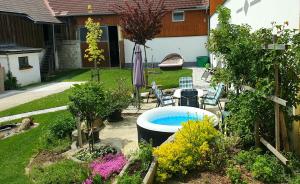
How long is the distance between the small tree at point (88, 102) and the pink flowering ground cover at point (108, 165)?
2.71ft

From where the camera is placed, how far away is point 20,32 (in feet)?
82.7

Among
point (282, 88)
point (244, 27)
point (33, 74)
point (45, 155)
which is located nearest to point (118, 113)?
point (45, 155)

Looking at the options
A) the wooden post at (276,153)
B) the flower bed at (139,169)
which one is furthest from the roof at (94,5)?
the flower bed at (139,169)

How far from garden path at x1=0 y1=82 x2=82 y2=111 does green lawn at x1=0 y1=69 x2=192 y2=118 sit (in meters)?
0.84

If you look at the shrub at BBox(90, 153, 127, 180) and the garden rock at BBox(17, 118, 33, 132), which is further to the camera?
the garden rock at BBox(17, 118, 33, 132)

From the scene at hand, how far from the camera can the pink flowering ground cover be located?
7188 millimetres

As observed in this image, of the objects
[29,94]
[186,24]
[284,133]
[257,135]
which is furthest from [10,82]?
[284,133]

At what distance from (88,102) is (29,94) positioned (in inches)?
467

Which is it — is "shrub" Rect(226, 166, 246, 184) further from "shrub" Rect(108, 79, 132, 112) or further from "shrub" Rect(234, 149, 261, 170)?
"shrub" Rect(108, 79, 132, 112)

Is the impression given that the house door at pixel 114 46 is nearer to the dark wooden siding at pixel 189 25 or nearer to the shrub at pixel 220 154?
the dark wooden siding at pixel 189 25

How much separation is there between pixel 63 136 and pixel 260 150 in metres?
5.72

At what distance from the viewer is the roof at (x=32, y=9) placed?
2397 cm

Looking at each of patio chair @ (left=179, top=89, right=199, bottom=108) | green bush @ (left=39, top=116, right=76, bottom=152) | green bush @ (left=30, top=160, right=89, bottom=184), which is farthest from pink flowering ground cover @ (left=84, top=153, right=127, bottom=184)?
patio chair @ (left=179, top=89, right=199, bottom=108)

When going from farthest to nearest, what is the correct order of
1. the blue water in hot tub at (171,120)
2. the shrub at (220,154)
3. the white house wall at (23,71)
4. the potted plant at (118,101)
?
the white house wall at (23,71) < the potted plant at (118,101) < the blue water in hot tub at (171,120) < the shrub at (220,154)
